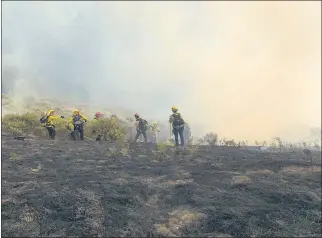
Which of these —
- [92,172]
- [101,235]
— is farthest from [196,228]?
[92,172]

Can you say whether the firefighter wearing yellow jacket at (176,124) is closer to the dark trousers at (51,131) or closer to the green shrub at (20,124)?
the dark trousers at (51,131)

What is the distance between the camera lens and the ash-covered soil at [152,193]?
28.6 feet

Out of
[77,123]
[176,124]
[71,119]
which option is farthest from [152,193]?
[176,124]

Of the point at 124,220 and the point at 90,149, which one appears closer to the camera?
the point at 124,220

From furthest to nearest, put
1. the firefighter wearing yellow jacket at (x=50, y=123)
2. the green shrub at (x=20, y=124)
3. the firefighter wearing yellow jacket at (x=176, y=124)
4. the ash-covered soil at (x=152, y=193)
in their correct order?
the firefighter wearing yellow jacket at (x=176, y=124)
the green shrub at (x=20, y=124)
the firefighter wearing yellow jacket at (x=50, y=123)
the ash-covered soil at (x=152, y=193)

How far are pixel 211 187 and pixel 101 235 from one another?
4480 mm

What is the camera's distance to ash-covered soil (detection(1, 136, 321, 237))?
8.71 metres

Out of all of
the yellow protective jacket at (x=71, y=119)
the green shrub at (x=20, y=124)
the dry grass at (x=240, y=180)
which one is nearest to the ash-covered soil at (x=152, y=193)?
the dry grass at (x=240, y=180)

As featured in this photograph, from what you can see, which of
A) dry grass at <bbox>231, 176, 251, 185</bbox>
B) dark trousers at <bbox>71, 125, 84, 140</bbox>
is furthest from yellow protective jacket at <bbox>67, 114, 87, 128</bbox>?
dry grass at <bbox>231, 176, 251, 185</bbox>

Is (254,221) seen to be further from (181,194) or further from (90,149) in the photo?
(90,149)

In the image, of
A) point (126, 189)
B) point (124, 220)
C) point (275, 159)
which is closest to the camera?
point (124, 220)

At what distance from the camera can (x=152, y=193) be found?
423 inches

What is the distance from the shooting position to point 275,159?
15.5 metres

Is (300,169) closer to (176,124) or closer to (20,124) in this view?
(176,124)
